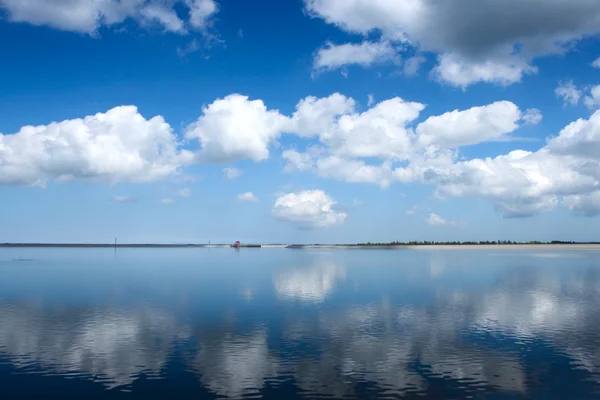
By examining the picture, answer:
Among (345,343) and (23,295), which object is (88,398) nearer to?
(345,343)

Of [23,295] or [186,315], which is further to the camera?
[23,295]

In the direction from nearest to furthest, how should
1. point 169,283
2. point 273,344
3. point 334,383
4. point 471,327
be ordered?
point 334,383
point 273,344
point 471,327
point 169,283

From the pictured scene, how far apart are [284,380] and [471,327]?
865 inches

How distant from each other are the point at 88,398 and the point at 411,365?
19059 mm

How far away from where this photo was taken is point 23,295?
215 feet

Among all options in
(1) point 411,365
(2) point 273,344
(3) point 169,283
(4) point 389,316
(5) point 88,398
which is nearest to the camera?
(5) point 88,398

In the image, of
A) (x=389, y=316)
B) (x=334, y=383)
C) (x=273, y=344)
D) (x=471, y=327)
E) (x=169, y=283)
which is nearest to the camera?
(x=334, y=383)

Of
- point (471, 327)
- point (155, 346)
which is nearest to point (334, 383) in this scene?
point (155, 346)

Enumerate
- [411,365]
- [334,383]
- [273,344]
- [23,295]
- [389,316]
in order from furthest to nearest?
[23,295], [389,316], [273,344], [411,365], [334,383]

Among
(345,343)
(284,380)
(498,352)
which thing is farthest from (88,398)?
(498,352)

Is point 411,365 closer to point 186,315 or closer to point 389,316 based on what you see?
point 389,316

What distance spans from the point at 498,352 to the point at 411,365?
302 inches

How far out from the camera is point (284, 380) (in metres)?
27.7

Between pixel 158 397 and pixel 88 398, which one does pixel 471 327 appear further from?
pixel 88 398
